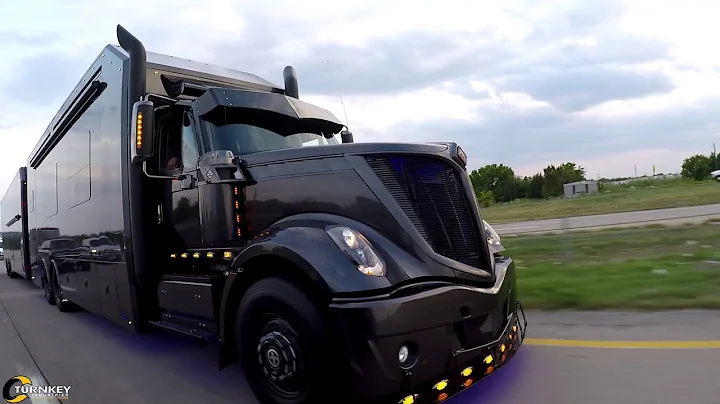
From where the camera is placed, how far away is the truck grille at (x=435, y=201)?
3666 millimetres

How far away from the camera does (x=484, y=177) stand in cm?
9800

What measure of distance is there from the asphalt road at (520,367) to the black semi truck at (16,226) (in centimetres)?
769

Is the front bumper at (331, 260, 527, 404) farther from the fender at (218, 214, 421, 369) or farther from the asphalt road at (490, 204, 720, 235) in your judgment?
the asphalt road at (490, 204, 720, 235)

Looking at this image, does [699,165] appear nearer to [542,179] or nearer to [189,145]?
[542,179]

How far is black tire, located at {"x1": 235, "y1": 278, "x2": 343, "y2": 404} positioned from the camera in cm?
328

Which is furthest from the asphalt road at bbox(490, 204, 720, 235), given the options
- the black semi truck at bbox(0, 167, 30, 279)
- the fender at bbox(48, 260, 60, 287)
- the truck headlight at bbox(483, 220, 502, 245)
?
the black semi truck at bbox(0, 167, 30, 279)

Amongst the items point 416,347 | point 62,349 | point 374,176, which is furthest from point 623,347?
point 62,349

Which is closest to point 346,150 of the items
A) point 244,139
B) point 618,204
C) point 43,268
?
point 244,139

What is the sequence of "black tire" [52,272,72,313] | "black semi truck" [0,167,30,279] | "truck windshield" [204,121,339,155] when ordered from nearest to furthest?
"truck windshield" [204,121,339,155] < "black tire" [52,272,72,313] < "black semi truck" [0,167,30,279]

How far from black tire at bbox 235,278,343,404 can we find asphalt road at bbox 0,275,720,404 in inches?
→ 21.0

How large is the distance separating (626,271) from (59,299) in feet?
31.5

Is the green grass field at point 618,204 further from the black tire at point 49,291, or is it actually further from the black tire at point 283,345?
the black tire at point 283,345

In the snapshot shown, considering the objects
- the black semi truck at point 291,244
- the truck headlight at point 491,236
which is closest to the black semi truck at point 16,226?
the black semi truck at point 291,244

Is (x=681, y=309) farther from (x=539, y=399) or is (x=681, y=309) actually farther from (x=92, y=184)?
(x=92, y=184)
